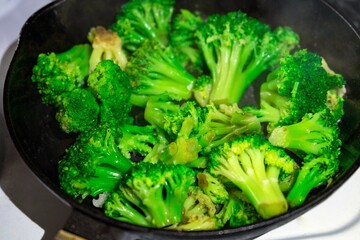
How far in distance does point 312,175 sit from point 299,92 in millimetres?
293

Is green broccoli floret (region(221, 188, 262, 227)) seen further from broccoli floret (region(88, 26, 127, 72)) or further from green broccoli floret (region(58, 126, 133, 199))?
broccoli floret (region(88, 26, 127, 72))

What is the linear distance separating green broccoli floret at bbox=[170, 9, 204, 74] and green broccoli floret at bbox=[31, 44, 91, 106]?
0.40 meters

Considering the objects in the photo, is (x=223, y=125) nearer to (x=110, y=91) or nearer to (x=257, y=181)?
(x=257, y=181)

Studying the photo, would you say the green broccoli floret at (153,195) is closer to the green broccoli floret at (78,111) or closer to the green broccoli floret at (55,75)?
the green broccoli floret at (78,111)

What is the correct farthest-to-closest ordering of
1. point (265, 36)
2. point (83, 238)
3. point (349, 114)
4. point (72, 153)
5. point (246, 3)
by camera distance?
1. point (246, 3)
2. point (265, 36)
3. point (349, 114)
4. point (72, 153)
5. point (83, 238)

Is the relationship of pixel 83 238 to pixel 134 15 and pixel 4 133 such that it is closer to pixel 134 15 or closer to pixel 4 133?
pixel 4 133

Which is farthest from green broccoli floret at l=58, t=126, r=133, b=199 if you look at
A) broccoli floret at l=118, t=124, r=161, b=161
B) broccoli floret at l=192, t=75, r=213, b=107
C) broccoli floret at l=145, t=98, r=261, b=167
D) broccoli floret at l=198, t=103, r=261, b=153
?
broccoli floret at l=192, t=75, r=213, b=107

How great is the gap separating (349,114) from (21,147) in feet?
3.63

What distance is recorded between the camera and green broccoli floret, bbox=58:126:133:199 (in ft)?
4.53

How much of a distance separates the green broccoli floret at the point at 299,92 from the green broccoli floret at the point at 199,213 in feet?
1.20

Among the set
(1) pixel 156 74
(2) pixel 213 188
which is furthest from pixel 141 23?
(2) pixel 213 188

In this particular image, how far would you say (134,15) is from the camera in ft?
6.11

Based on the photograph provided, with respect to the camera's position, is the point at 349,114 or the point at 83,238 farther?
the point at 349,114

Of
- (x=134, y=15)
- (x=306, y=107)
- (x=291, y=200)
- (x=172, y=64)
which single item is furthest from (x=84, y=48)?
(x=291, y=200)
